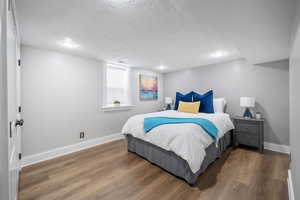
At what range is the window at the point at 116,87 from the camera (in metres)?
3.58

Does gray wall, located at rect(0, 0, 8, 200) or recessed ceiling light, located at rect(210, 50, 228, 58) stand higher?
recessed ceiling light, located at rect(210, 50, 228, 58)

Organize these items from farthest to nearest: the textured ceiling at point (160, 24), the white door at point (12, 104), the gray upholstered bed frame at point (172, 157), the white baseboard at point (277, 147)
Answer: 1. the white baseboard at point (277, 147)
2. the gray upholstered bed frame at point (172, 157)
3. the textured ceiling at point (160, 24)
4. the white door at point (12, 104)

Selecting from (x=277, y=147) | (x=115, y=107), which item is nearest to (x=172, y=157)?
(x=115, y=107)

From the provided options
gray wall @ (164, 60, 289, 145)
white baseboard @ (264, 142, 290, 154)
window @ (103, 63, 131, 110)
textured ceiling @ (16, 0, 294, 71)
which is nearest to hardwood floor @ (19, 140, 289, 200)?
white baseboard @ (264, 142, 290, 154)

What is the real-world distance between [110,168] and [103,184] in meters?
0.41

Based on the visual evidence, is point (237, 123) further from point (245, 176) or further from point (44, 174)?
point (44, 174)

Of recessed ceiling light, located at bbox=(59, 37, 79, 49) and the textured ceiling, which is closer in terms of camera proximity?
the textured ceiling

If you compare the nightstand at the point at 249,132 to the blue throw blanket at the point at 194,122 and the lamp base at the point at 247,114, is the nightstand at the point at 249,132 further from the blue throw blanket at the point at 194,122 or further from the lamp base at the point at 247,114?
the blue throw blanket at the point at 194,122

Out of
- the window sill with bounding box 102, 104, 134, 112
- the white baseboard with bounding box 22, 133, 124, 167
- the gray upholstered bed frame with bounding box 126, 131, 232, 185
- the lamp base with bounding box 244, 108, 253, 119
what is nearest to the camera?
the gray upholstered bed frame with bounding box 126, 131, 232, 185

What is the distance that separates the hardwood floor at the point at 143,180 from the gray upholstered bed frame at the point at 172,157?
0.30 ft

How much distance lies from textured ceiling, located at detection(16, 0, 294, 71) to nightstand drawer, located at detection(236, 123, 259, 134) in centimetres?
152

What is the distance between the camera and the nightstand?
9.09ft

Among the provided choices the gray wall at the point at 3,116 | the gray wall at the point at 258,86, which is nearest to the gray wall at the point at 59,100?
the gray wall at the point at 3,116

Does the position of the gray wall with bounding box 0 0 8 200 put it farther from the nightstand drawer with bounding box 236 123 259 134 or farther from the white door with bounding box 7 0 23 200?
the nightstand drawer with bounding box 236 123 259 134
